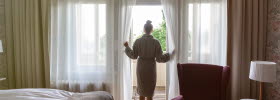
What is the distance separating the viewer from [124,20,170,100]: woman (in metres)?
2.68

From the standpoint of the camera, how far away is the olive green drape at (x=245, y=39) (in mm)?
2859

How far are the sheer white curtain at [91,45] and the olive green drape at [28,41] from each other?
15 cm

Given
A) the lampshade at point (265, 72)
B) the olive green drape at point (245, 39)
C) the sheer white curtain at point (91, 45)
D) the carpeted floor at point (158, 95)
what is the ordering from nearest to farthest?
the lampshade at point (265, 72)
the olive green drape at point (245, 39)
the sheer white curtain at point (91, 45)
the carpeted floor at point (158, 95)

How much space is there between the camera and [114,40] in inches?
123

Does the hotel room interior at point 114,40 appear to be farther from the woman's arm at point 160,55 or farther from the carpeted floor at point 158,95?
the carpeted floor at point 158,95

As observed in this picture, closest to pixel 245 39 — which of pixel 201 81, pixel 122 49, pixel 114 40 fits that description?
pixel 201 81

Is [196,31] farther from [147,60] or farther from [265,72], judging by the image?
[265,72]

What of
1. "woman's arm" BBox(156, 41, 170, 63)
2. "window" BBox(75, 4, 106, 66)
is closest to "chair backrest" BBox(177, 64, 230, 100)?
"woman's arm" BBox(156, 41, 170, 63)

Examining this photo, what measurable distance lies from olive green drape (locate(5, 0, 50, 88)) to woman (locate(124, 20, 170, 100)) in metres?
1.54

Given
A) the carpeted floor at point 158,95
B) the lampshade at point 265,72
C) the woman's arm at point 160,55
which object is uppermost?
the woman's arm at point 160,55

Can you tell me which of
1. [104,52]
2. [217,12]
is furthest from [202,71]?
[104,52]

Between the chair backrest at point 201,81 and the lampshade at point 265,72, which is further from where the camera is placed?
the chair backrest at point 201,81

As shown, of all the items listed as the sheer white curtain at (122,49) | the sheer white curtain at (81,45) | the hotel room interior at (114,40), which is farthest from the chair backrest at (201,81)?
the sheer white curtain at (81,45)

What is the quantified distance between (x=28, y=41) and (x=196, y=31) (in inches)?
104
